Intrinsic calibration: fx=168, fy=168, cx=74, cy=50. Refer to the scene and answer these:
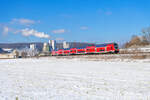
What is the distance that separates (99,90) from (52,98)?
305cm

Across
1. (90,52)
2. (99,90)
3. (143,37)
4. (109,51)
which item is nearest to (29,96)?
(99,90)

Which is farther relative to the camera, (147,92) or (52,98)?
(147,92)

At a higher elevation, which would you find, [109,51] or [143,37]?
[143,37]

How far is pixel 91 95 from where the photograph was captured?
8.85 metres

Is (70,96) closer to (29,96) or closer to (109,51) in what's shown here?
(29,96)

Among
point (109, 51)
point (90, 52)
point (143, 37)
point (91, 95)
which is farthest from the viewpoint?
point (143, 37)

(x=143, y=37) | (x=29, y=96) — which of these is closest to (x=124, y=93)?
(x=29, y=96)

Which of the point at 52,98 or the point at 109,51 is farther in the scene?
the point at 109,51

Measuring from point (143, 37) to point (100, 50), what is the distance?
52387mm

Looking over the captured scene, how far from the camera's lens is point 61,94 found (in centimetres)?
912

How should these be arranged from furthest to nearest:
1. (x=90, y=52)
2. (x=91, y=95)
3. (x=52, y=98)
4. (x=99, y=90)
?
(x=90, y=52) → (x=99, y=90) → (x=91, y=95) → (x=52, y=98)

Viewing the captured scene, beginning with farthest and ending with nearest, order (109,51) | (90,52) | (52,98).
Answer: (90,52), (109,51), (52,98)

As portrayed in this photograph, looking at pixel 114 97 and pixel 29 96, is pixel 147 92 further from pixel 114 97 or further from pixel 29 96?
pixel 29 96

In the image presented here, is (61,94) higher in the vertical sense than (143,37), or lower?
lower
